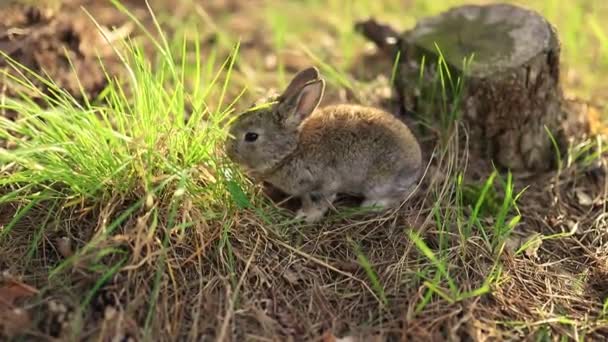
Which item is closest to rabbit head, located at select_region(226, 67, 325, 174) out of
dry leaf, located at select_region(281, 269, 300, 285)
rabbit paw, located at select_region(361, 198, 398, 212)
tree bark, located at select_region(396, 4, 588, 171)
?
rabbit paw, located at select_region(361, 198, 398, 212)

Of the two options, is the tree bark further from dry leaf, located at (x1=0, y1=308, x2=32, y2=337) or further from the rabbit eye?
dry leaf, located at (x1=0, y1=308, x2=32, y2=337)

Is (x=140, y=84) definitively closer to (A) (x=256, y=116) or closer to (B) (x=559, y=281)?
(A) (x=256, y=116)

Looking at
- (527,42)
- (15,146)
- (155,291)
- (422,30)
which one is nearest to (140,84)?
(15,146)

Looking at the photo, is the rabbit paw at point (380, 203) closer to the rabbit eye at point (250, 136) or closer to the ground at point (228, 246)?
the ground at point (228, 246)

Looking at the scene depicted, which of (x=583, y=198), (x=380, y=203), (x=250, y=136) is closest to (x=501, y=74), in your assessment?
(x=583, y=198)

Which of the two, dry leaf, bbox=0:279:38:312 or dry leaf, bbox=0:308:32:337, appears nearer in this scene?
dry leaf, bbox=0:308:32:337

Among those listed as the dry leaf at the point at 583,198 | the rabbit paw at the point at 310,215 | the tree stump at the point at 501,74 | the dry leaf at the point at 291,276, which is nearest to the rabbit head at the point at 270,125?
the rabbit paw at the point at 310,215
